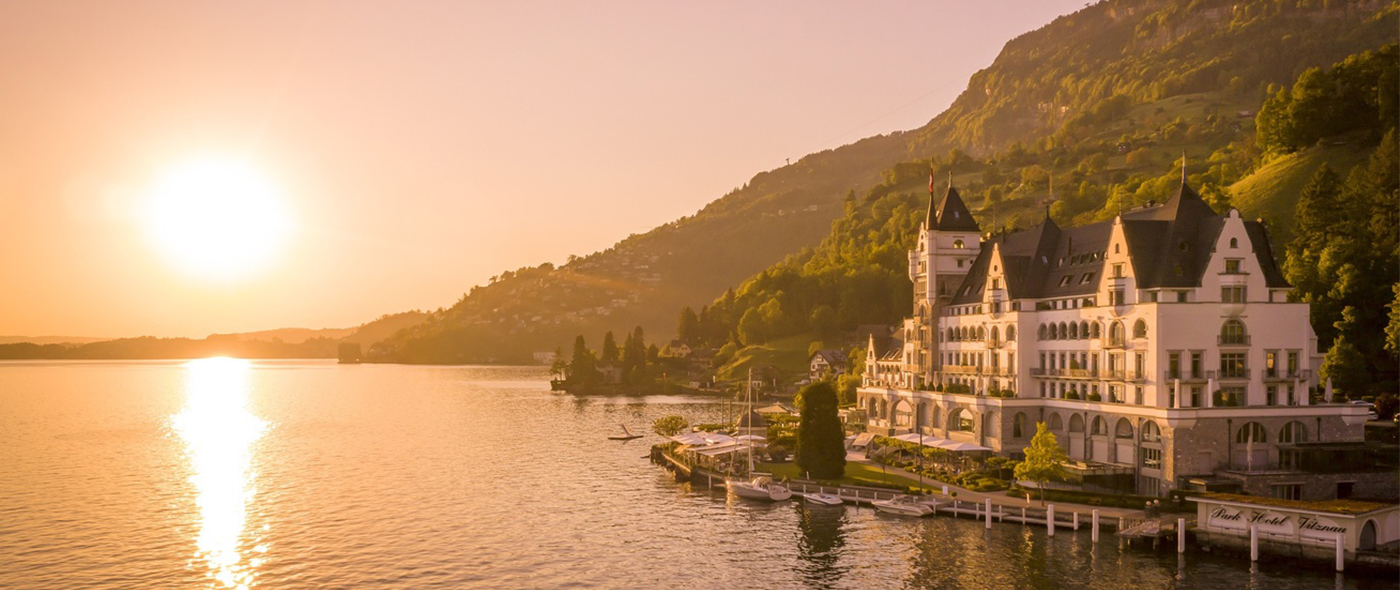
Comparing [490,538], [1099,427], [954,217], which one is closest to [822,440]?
[1099,427]

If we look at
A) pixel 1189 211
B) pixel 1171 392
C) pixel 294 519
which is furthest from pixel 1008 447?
pixel 294 519

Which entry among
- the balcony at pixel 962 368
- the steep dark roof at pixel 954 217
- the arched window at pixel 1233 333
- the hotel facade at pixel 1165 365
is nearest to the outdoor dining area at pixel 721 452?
the balcony at pixel 962 368

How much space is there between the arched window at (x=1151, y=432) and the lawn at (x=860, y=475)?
779 inches

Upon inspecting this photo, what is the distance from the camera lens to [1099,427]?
104750 mm

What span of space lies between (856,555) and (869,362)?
86.0m

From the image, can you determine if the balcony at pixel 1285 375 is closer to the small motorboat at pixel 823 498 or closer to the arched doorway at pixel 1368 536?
the arched doorway at pixel 1368 536

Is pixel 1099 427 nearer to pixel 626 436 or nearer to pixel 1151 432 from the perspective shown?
pixel 1151 432

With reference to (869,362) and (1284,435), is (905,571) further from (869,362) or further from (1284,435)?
(869,362)

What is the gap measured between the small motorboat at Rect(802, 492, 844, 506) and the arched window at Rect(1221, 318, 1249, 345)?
125 feet

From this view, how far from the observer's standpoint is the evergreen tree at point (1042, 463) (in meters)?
95.6

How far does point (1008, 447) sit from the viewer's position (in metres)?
112

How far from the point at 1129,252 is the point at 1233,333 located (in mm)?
11693

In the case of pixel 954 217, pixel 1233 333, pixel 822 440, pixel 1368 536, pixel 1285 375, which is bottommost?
pixel 1368 536

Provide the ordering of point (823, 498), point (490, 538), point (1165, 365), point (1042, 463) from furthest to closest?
point (823, 498) → point (1165, 365) → point (1042, 463) → point (490, 538)
